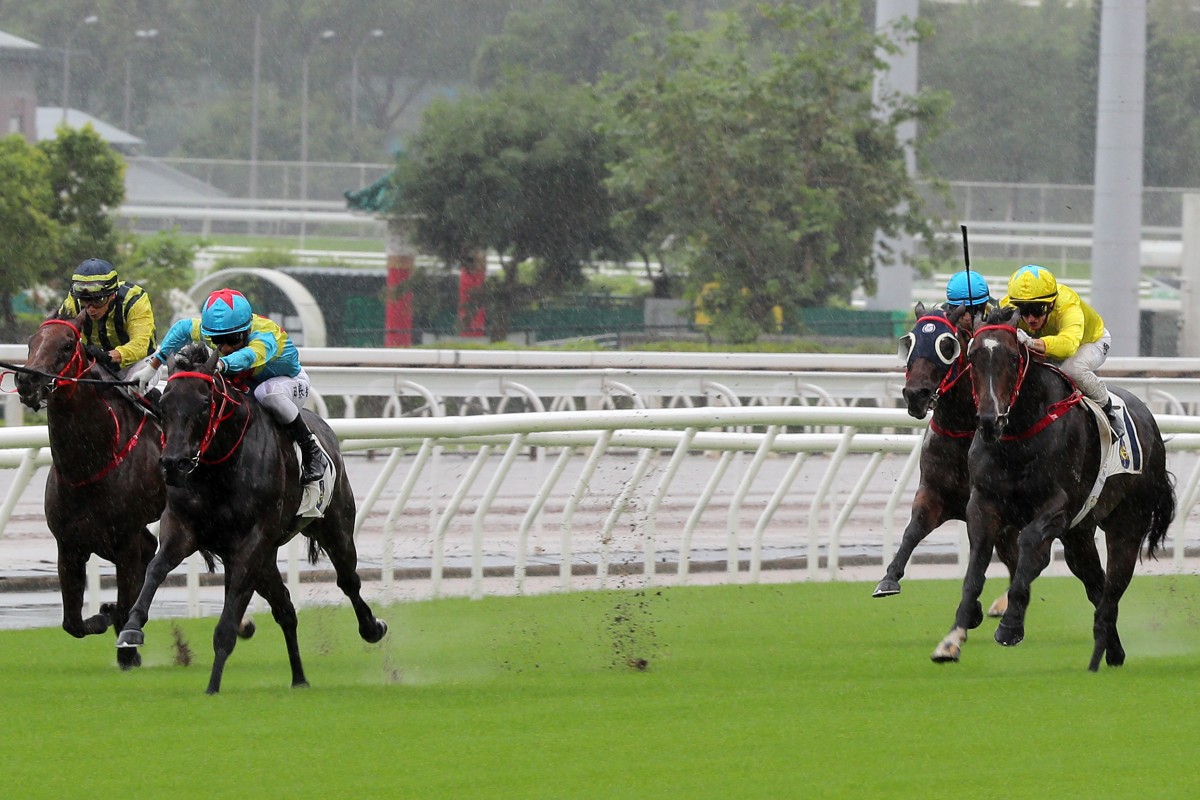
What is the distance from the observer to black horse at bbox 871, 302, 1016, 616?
8.04 meters

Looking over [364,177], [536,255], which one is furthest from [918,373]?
[364,177]

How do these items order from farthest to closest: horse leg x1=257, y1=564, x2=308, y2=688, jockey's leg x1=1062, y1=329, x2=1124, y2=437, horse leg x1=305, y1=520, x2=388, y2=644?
1. jockey's leg x1=1062, y1=329, x2=1124, y2=437
2. horse leg x1=305, y1=520, x2=388, y2=644
3. horse leg x1=257, y1=564, x2=308, y2=688

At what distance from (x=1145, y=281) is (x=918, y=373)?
110ft

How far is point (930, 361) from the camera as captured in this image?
805 centimetres

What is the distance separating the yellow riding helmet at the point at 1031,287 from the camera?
802cm

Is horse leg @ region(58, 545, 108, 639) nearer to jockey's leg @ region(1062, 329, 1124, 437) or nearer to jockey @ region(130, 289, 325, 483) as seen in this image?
jockey @ region(130, 289, 325, 483)

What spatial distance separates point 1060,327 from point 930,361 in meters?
0.56

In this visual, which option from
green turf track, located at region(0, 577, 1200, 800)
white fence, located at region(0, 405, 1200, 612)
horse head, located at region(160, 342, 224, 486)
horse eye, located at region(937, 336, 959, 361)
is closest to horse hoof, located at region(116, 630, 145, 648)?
green turf track, located at region(0, 577, 1200, 800)

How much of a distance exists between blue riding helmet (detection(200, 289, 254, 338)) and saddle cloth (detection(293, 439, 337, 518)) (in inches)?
20.2

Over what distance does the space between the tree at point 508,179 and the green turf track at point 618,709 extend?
21.1m

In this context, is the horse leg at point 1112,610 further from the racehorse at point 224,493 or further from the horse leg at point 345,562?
the racehorse at point 224,493

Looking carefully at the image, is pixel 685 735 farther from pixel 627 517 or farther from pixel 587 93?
pixel 587 93

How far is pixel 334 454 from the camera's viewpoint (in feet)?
25.9

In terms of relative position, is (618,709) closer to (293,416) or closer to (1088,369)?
(293,416)
